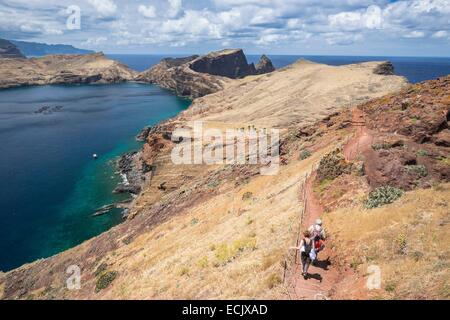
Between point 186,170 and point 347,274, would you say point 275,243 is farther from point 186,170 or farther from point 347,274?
point 186,170

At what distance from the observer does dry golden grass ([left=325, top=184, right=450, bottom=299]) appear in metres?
14.4

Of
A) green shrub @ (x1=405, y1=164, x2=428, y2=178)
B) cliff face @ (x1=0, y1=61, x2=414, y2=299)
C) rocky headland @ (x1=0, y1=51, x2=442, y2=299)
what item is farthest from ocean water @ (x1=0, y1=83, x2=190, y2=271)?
green shrub @ (x1=405, y1=164, x2=428, y2=178)

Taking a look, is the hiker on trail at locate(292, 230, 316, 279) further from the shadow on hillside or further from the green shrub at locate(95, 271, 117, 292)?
the green shrub at locate(95, 271, 117, 292)

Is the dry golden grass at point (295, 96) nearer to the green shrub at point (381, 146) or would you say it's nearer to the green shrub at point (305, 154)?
the green shrub at point (305, 154)

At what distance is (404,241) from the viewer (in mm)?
17062

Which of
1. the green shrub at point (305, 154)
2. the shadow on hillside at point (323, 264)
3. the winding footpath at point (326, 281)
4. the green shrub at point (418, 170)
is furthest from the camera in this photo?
the green shrub at point (305, 154)

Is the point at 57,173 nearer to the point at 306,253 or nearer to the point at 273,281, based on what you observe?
the point at 273,281

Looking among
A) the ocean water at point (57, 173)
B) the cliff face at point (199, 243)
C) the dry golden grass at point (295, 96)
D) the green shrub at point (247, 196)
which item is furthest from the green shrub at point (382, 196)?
the dry golden grass at point (295, 96)

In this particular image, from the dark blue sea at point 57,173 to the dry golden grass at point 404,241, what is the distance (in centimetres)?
A: 5102

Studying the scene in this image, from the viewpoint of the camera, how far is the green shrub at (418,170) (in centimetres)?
2206

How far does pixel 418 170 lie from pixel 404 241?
6945 millimetres

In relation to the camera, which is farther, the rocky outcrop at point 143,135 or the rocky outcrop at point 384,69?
the rocky outcrop at point 384,69

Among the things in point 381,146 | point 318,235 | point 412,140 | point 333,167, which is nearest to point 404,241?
point 318,235

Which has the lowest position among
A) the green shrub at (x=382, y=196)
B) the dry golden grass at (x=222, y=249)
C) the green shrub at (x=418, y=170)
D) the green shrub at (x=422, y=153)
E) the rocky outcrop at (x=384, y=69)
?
the dry golden grass at (x=222, y=249)
